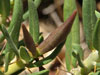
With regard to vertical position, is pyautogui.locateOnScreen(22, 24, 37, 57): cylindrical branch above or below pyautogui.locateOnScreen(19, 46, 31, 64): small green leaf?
above

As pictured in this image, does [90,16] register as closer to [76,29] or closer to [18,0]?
[76,29]

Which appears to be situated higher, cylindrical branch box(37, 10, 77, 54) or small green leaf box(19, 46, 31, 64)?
cylindrical branch box(37, 10, 77, 54)

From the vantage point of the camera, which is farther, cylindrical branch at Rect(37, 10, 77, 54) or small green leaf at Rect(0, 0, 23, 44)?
small green leaf at Rect(0, 0, 23, 44)

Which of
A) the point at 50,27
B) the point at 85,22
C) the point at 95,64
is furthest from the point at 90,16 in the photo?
the point at 50,27

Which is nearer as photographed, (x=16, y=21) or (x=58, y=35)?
(x=58, y=35)
